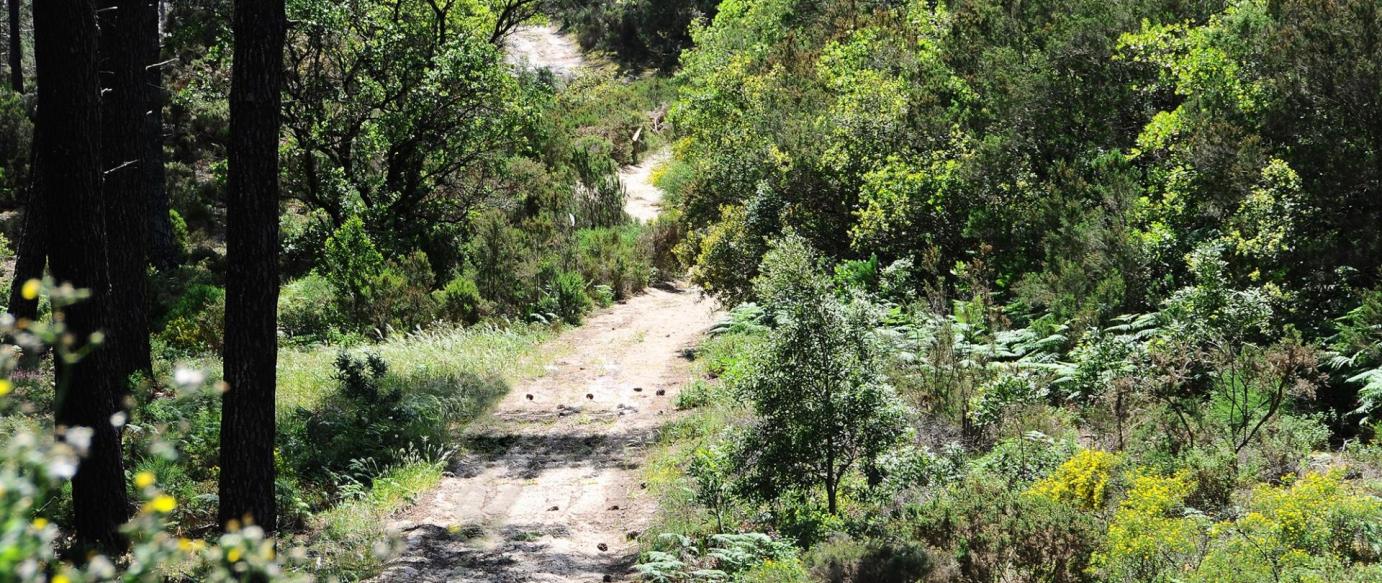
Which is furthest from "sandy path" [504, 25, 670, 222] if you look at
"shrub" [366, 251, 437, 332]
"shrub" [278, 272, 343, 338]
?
"shrub" [366, 251, 437, 332]

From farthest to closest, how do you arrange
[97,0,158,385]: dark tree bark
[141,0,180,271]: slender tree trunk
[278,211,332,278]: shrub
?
[278,211,332,278]: shrub → [141,0,180,271]: slender tree trunk → [97,0,158,385]: dark tree bark

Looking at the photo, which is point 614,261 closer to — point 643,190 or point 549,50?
point 643,190

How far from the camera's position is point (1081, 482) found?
699cm

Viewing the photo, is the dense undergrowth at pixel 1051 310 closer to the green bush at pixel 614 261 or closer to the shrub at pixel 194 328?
the green bush at pixel 614 261

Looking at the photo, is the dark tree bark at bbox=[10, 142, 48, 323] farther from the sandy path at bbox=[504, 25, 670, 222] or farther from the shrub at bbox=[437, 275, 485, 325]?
the sandy path at bbox=[504, 25, 670, 222]

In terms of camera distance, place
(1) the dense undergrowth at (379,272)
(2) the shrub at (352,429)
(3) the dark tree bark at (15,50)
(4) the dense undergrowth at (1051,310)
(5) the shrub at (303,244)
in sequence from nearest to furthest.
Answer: (4) the dense undergrowth at (1051,310)
(1) the dense undergrowth at (379,272)
(2) the shrub at (352,429)
(5) the shrub at (303,244)
(3) the dark tree bark at (15,50)

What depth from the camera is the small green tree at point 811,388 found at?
7.35 metres

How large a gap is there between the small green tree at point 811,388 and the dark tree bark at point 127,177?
7214 mm

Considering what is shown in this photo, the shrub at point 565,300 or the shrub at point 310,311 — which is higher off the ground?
the shrub at point 565,300

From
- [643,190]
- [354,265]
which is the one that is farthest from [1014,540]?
[643,190]

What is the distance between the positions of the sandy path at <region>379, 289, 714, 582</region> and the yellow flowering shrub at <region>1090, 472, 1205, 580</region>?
126 inches

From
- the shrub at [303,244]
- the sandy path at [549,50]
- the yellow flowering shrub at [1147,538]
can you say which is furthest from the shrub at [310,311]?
the sandy path at [549,50]

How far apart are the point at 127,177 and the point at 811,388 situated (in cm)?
822

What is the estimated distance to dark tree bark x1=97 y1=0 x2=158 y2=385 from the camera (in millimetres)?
11305
